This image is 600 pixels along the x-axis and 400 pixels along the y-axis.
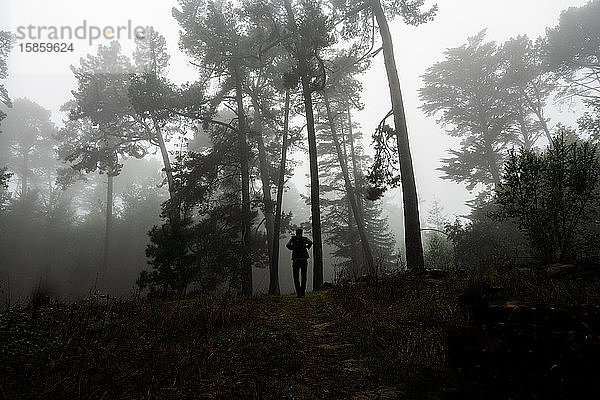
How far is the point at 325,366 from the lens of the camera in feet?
10.3

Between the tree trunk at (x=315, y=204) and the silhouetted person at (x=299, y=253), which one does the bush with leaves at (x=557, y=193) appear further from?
the tree trunk at (x=315, y=204)

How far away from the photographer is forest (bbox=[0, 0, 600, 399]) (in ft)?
7.84

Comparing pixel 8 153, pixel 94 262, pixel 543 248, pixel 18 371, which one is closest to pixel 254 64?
pixel 543 248

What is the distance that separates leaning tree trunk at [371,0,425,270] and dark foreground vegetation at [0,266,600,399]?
11.3 ft

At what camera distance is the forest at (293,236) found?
7.84ft

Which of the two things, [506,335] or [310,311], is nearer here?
[506,335]

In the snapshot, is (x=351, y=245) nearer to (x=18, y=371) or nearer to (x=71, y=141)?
(x=18, y=371)

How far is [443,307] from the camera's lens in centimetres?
428

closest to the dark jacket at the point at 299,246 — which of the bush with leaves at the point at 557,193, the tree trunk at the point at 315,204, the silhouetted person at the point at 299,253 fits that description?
the silhouetted person at the point at 299,253

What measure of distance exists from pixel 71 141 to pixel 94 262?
10.2 m

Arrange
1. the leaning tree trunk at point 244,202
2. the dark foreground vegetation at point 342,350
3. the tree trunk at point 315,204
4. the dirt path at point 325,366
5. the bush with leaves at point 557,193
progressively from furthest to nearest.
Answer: the leaning tree trunk at point 244,202 → the tree trunk at point 315,204 → the bush with leaves at point 557,193 → the dirt path at point 325,366 → the dark foreground vegetation at point 342,350

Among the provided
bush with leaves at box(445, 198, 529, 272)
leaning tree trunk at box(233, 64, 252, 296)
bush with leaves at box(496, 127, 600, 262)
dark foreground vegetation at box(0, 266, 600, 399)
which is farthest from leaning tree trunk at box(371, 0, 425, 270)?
leaning tree trunk at box(233, 64, 252, 296)

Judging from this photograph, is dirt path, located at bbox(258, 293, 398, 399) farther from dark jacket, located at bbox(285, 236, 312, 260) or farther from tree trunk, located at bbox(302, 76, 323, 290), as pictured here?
tree trunk, located at bbox(302, 76, 323, 290)

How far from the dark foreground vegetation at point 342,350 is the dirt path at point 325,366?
0.8 inches
